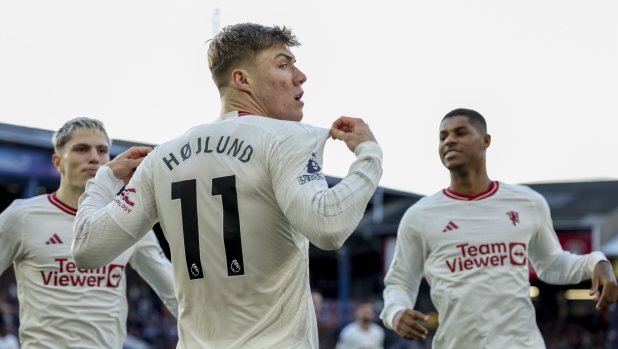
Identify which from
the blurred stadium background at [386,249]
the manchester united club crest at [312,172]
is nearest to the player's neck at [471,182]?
the manchester united club crest at [312,172]

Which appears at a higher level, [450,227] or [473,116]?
[473,116]

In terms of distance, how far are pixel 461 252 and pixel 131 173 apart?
2.85 meters

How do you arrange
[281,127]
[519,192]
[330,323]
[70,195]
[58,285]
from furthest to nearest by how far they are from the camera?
[330,323] < [519,192] < [70,195] < [58,285] < [281,127]

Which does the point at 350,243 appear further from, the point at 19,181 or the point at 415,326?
the point at 415,326

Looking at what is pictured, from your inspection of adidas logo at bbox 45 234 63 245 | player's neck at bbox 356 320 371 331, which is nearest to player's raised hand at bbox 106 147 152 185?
adidas logo at bbox 45 234 63 245

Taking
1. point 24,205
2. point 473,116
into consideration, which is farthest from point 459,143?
point 24,205

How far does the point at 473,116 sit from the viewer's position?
6266 mm

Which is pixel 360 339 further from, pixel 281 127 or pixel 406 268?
pixel 281 127

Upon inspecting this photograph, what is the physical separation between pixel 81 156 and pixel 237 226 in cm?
A: 295

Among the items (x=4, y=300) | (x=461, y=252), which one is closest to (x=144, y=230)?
(x=461, y=252)

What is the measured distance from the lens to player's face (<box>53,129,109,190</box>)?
5.68m

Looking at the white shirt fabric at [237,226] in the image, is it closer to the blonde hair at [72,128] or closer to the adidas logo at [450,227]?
the blonde hair at [72,128]

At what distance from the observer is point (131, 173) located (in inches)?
140

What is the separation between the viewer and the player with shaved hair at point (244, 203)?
9.78 ft
